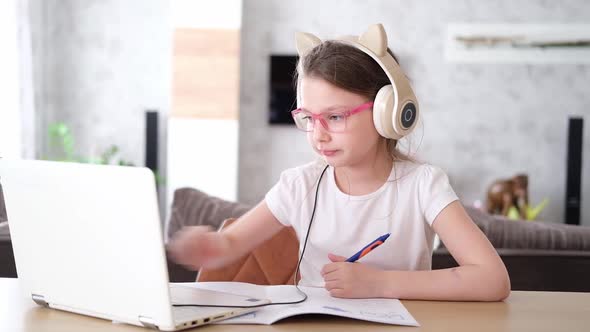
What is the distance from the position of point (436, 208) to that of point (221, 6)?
14.6 feet

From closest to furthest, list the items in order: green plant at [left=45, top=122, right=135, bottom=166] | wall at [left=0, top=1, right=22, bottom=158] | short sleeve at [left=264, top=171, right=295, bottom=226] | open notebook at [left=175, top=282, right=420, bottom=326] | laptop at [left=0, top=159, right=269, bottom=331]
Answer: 1. laptop at [left=0, top=159, right=269, bottom=331]
2. open notebook at [left=175, top=282, right=420, bottom=326]
3. short sleeve at [left=264, top=171, right=295, bottom=226]
4. wall at [left=0, top=1, right=22, bottom=158]
5. green plant at [left=45, top=122, right=135, bottom=166]

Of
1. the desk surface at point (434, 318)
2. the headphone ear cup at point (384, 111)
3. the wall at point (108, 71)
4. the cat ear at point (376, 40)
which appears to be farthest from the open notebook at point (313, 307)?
the wall at point (108, 71)

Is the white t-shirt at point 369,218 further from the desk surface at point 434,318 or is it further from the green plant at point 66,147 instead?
the green plant at point 66,147

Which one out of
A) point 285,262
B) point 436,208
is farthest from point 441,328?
point 285,262

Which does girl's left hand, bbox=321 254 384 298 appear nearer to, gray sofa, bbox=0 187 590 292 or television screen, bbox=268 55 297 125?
gray sofa, bbox=0 187 590 292

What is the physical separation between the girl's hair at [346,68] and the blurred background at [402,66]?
14.3ft

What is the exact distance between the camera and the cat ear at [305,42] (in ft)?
4.79

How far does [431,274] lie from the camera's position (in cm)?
128

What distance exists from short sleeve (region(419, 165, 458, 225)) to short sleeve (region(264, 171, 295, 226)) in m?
0.28

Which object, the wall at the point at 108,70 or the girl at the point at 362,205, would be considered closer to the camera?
the girl at the point at 362,205

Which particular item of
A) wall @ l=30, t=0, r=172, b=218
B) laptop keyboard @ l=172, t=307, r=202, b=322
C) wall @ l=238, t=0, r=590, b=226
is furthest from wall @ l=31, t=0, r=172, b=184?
laptop keyboard @ l=172, t=307, r=202, b=322

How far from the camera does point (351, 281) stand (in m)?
1.24

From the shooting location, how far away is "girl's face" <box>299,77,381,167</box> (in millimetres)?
1396

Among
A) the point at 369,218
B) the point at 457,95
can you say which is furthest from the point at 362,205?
the point at 457,95
